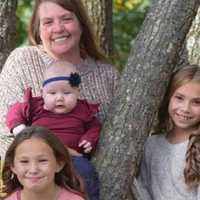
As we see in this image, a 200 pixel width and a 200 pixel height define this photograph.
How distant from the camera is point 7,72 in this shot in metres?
4.55

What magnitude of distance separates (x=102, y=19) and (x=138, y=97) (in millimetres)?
2484

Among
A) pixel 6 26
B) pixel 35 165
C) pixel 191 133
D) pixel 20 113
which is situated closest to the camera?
pixel 35 165

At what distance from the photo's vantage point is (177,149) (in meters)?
4.45

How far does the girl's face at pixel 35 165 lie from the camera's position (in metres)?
3.86

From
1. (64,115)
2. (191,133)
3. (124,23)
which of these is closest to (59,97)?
(64,115)

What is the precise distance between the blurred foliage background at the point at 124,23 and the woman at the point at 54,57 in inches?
243

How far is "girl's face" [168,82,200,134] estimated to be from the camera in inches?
172

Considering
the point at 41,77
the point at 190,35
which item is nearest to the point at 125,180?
the point at 41,77

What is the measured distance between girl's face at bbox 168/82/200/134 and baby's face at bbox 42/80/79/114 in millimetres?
630

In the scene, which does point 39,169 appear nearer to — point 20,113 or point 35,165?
point 35,165

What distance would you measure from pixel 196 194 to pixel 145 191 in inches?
14.5

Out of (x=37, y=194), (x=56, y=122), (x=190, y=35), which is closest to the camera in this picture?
(x=37, y=194)

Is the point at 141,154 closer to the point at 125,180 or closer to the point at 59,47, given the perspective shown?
the point at 125,180

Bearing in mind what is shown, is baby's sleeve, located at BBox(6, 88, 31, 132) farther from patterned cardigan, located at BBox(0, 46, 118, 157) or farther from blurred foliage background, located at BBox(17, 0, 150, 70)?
blurred foliage background, located at BBox(17, 0, 150, 70)
